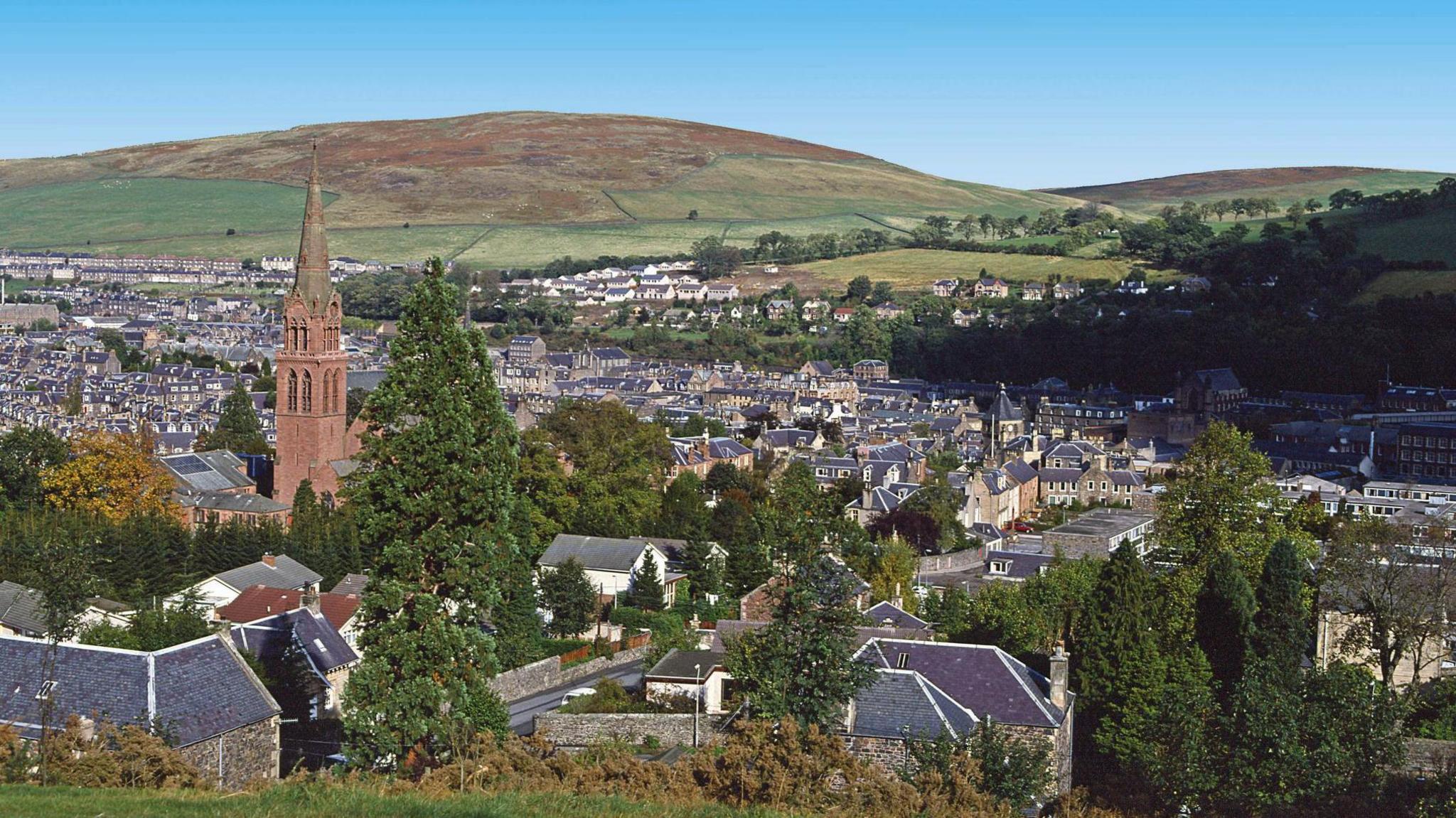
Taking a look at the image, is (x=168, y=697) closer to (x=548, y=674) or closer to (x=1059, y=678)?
(x=548, y=674)

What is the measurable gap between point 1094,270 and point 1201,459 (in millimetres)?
129493

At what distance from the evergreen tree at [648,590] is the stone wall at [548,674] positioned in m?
5.95

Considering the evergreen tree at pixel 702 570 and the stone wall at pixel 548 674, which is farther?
the evergreen tree at pixel 702 570

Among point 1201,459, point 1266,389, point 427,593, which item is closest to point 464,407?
point 427,593

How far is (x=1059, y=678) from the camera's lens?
94.2 ft

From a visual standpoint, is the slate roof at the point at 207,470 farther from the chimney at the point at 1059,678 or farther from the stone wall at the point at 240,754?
the chimney at the point at 1059,678

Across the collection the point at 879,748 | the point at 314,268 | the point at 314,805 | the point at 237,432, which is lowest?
the point at 879,748

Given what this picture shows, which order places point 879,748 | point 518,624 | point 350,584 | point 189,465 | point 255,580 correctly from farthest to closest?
point 189,465 < point 350,584 < point 255,580 < point 518,624 < point 879,748

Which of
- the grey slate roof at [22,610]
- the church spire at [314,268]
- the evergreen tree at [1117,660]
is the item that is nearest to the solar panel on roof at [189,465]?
the church spire at [314,268]

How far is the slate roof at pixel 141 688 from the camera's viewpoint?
24.2 meters

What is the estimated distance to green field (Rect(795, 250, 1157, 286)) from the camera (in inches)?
6594

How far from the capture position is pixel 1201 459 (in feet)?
129

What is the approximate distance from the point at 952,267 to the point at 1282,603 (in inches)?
5808

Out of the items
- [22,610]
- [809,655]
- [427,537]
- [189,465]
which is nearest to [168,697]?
[427,537]
